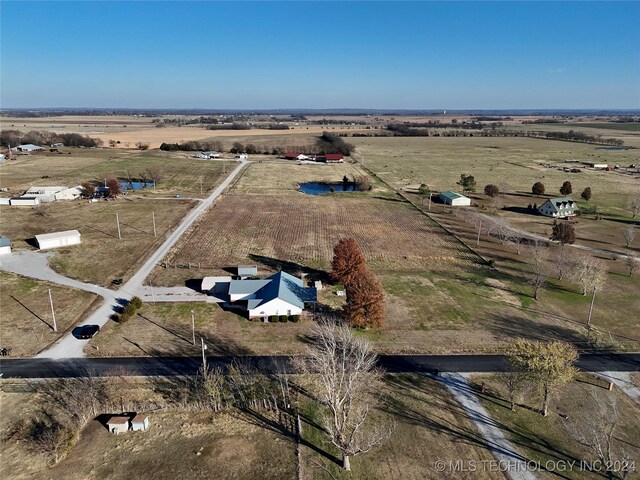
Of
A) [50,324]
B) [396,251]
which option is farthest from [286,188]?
[50,324]

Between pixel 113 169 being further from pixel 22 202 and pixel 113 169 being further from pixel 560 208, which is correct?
pixel 560 208

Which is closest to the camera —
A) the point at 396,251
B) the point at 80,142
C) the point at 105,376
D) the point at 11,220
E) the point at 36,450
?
the point at 36,450

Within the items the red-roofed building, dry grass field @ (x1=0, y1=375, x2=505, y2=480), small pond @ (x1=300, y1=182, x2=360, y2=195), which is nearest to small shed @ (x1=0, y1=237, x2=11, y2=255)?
dry grass field @ (x1=0, y1=375, x2=505, y2=480)

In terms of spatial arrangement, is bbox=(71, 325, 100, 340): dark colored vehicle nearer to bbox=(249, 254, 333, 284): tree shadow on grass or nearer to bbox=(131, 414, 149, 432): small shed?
→ bbox=(131, 414, 149, 432): small shed

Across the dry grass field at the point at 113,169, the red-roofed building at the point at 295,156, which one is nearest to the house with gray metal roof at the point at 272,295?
the dry grass field at the point at 113,169

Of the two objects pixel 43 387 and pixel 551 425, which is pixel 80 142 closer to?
pixel 43 387

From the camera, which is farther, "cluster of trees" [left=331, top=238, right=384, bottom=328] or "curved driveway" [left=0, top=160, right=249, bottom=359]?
"cluster of trees" [left=331, top=238, right=384, bottom=328]
